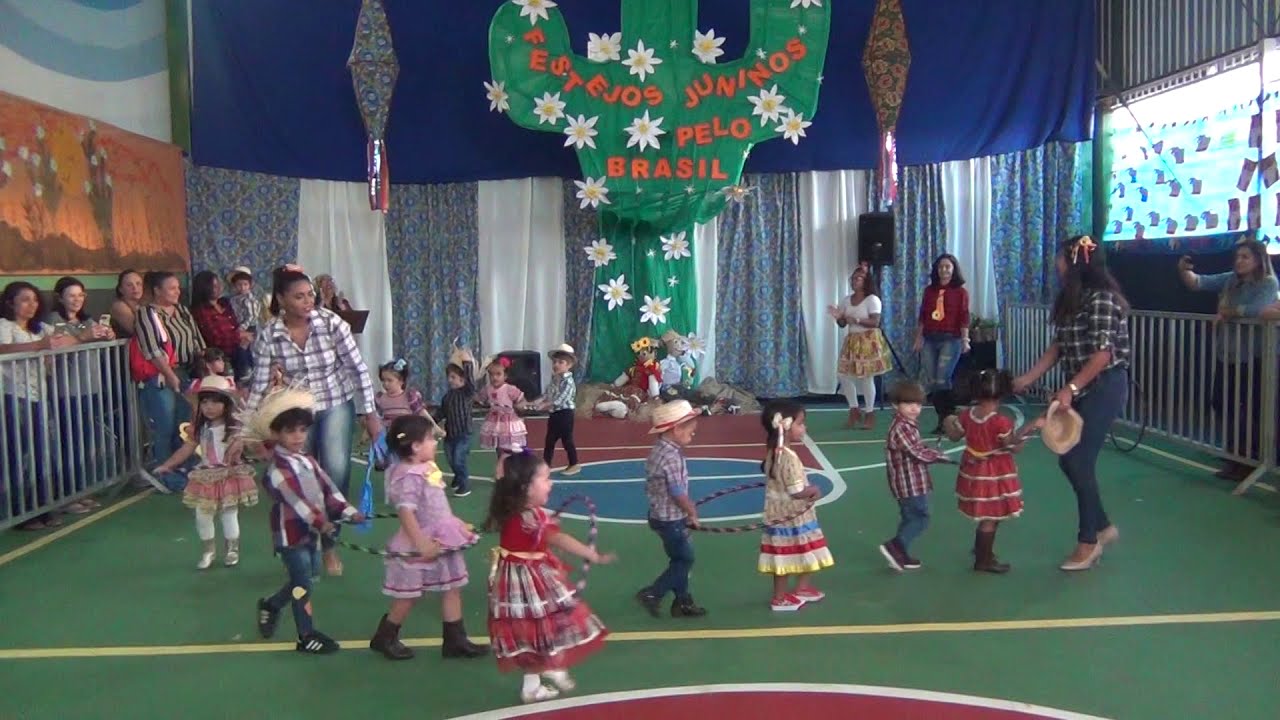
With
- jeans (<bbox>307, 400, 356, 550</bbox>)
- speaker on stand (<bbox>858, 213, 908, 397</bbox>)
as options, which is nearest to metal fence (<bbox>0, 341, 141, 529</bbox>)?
jeans (<bbox>307, 400, 356, 550</bbox>)

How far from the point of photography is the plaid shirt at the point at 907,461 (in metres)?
5.27

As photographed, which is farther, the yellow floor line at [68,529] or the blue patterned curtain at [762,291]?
the blue patterned curtain at [762,291]

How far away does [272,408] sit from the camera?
14.5 feet

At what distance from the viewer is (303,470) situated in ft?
14.4

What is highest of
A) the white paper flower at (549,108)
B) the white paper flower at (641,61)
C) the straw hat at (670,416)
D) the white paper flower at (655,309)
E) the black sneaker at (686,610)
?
the white paper flower at (641,61)

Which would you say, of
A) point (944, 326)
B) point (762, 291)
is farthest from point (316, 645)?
point (762, 291)

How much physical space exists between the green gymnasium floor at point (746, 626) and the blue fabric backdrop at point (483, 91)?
5646mm

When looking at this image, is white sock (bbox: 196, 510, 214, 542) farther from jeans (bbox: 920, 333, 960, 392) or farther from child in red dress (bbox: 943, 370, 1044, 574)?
jeans (bbox: 920, 333, 960, 392)

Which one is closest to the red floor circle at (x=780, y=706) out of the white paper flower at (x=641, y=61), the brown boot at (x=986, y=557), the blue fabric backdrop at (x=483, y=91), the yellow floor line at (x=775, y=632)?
the yellow floor line at (x=775, y=632)

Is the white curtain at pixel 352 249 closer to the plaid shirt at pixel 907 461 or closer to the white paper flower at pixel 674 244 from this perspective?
the white paper flower at pixel 674 244

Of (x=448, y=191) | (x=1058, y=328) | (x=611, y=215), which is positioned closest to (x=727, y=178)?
(x=611, y=215)

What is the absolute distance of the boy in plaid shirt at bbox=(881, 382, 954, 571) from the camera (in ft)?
17.3

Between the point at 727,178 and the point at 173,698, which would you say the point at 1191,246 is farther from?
the point at 173,698

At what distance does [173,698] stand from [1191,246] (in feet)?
30.0
